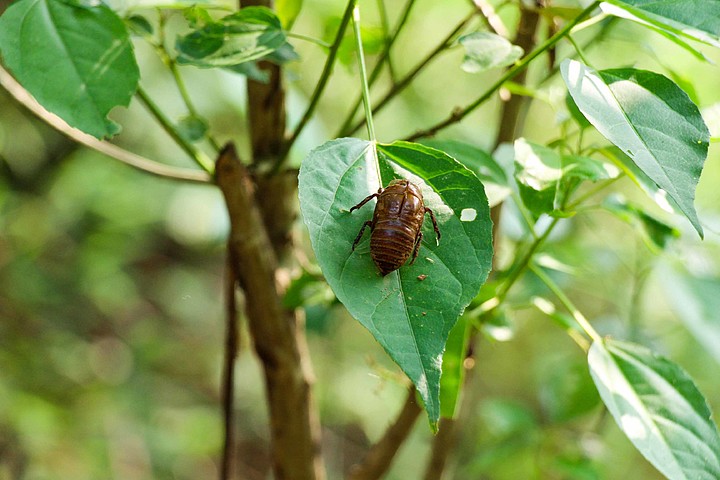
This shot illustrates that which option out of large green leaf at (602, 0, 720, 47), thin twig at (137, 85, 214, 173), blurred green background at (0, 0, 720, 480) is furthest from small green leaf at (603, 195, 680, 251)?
blurred green background at (0, 0, 720, 480)

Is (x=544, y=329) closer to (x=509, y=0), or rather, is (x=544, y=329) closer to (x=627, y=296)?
(x=627, y=296)

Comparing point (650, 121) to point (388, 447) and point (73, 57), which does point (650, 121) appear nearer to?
point (73, 57)

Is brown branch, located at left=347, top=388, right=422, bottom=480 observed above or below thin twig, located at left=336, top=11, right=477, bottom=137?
below

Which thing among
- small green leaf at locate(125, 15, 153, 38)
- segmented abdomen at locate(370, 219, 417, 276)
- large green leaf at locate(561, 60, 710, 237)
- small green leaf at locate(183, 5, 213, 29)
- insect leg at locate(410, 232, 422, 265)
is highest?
large green leaf at locate(561, 60, 710, 237)

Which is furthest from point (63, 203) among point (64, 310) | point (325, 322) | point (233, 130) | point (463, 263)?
point (463, 263)

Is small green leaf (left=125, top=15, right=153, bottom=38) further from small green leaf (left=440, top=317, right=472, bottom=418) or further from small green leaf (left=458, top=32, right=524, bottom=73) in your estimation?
small green leaf (left=440, top=317, right=472, bottom=418)

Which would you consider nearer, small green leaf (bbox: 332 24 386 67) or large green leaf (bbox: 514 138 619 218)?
large green leaf (bbox: 514 138 619 218)
